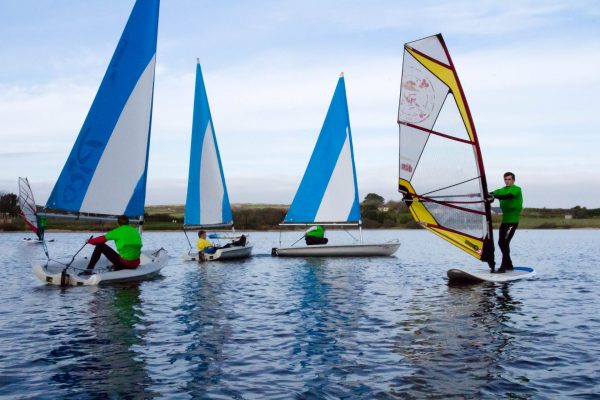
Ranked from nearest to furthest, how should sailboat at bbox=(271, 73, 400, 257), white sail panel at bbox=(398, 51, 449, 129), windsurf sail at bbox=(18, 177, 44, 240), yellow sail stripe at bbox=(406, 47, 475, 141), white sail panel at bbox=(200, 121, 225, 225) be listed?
yellow sail stripe at bbox=(406, 47, 475, 141) → white sail panel at bbox=(398, 51, 449, 129) → white sail panel at bbox=(200, 121, 225, 225) → sailboat at bbox=(271, 73, 400, 257) → windsurf sail at bbox=(18, 177, 44, 240)

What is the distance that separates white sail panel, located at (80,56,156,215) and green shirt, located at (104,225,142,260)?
4.42 feet

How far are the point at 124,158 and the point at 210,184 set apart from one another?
12.9 m

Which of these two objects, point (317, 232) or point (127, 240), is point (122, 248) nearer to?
point (127, 240)

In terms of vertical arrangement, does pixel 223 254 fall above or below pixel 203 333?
above

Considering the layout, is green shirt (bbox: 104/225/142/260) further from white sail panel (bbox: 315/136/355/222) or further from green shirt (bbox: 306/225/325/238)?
white sail panel (bbox: 315/136/355/222)

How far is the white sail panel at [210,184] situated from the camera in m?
33.3

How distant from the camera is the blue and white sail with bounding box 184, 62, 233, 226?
3294 cm

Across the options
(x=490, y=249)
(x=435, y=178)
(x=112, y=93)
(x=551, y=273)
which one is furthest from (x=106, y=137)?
(x=551, y=273)

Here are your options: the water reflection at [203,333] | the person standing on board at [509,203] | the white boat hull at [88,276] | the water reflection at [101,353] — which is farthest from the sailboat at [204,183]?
the person standing on board at [509,203]

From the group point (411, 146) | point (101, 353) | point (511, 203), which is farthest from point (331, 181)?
point (101, 353)

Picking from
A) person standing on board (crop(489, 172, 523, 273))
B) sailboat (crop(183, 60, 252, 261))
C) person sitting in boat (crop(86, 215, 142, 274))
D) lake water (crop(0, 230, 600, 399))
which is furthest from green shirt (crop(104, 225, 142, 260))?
sailboat (crop(183, 60, 252, 261))

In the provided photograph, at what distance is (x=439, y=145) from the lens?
62.0ft

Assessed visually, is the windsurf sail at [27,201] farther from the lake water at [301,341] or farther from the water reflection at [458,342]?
the water reflection at [458,342]

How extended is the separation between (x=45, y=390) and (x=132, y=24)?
15717mm
